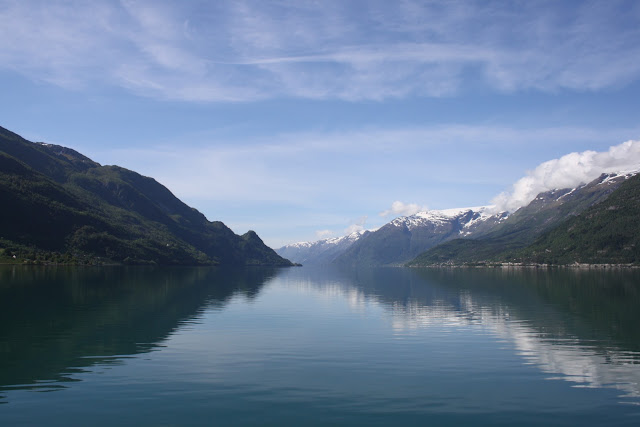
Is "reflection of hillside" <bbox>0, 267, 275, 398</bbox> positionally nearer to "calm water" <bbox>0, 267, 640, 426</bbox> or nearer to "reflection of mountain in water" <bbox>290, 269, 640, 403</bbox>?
"calm water" <bbox>0, 267, 640, 426</bbox>

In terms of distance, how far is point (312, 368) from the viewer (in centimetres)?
3412

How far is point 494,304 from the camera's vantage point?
8369 centimetres

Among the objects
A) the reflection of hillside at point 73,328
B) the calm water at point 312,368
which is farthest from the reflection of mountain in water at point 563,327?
the reflection of hillside at point 73,328

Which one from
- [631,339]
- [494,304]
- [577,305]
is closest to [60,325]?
[631,339]

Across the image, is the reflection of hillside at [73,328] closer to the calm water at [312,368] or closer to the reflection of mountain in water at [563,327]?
the calm water at [312,368]

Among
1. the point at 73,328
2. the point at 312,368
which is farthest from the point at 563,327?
the point at 73,328

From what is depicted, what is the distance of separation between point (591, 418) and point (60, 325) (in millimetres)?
49874

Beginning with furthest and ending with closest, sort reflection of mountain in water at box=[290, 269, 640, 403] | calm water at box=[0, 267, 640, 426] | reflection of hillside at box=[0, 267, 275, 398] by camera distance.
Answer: reflection of mountain in water at box=[290, 269, 640, 403]
reflection of hillside at box=[0, 267, 275, 398]
calm water at box=[0, 267, 640, 426]

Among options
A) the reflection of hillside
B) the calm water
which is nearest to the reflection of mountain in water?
the calm water

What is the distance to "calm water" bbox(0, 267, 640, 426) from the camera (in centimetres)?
2406

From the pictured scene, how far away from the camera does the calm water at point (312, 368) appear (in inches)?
947

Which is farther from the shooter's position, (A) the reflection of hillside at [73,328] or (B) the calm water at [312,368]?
(A) the reflection of hillside at [73,328]

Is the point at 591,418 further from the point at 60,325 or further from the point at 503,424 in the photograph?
the point at 60,325

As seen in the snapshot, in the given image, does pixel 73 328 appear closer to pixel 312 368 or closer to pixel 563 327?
pixel 312 368
